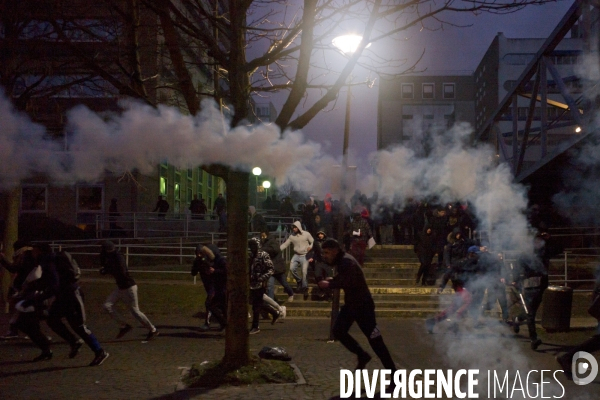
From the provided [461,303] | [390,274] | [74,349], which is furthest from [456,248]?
[74,349]

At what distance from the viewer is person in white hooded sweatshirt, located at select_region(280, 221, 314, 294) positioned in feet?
49.9

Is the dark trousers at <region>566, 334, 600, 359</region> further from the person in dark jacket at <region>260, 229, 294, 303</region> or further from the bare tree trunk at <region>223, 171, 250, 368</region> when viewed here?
the person in dark jacket at <region>260, 229, 294, 303</region>

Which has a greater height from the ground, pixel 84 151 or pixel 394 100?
pixel 394 100

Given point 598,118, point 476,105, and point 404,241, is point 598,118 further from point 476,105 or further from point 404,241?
point 476,105

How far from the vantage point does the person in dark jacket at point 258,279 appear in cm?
1188

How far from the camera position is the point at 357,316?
722 centimetres

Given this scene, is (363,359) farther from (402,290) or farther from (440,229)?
(440,229)

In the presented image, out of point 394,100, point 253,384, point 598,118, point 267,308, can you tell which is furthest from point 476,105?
point 253,384

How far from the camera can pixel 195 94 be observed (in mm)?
8109

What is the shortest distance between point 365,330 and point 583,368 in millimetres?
3220

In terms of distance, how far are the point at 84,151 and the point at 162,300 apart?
7560 mm

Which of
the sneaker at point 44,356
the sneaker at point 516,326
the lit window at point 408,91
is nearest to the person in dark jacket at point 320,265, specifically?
the sneaker at point 516,326

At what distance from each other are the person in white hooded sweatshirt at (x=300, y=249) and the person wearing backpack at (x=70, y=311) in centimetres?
692

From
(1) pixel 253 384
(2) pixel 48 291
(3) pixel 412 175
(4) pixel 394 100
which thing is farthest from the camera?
(4) pixel 394 100
